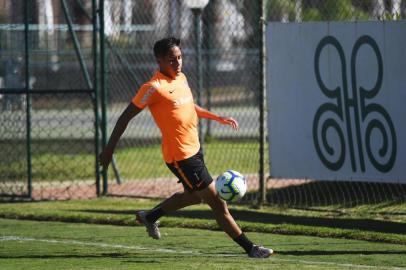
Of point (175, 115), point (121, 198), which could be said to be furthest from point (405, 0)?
point (175, 115)

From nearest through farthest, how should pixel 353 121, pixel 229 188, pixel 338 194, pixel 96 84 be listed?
pixel 229 188, pixel 353 121, pixel 338 194, pixel 96 84

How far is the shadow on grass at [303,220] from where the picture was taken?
11.1 m

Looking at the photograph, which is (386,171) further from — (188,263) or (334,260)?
(188,263)

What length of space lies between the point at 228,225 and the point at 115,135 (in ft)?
4.18

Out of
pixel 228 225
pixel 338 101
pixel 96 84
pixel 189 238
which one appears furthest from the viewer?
pixel 96 84

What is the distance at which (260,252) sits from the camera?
30.1 feet

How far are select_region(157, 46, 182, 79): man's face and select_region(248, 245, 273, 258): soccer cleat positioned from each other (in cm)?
174

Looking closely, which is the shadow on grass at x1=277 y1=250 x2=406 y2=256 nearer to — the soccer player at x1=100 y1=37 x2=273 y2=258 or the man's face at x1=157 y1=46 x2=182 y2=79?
the soccer player at x1=100 y1=37 x2=273 y2=258

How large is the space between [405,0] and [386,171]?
3132mm

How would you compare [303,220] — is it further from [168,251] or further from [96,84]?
[96,84]

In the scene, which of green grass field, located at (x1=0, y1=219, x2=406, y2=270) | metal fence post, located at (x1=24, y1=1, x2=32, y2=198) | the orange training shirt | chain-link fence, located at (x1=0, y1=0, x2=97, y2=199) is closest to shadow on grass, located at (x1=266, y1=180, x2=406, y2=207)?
green grass field, located at (x1=0, y1=219, x2=406, y2=270)

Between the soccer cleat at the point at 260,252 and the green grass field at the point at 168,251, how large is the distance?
2.9 inches

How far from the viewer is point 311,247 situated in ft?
32.8

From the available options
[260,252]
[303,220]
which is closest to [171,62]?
[260,252]
